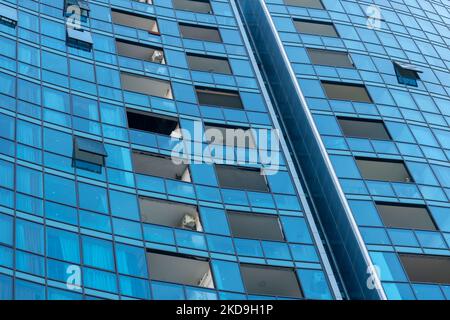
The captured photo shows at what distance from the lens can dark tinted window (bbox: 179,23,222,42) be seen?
161 feet

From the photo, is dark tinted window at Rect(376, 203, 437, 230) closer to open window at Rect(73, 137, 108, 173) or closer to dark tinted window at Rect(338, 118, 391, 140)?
dark tinted window at Rect(338, 118, 391, 140)

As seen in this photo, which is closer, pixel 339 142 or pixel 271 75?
pixel 339 142

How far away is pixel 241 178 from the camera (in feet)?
131

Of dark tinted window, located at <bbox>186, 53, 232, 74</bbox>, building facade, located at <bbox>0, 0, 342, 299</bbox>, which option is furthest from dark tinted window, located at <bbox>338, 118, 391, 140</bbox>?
dark tinted window, located at <bbox>186, 53, 232, 74</bbox>

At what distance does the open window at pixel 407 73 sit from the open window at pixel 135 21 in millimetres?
13825

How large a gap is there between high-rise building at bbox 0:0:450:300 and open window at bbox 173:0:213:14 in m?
0.12

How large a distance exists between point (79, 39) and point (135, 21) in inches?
223

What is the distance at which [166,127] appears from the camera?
41969mm

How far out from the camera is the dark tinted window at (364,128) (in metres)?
44.1

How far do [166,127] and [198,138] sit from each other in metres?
1.86

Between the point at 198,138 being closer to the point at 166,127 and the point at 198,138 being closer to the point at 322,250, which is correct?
the point at 166,127

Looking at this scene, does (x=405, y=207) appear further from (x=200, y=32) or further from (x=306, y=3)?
(x=306, y=3)

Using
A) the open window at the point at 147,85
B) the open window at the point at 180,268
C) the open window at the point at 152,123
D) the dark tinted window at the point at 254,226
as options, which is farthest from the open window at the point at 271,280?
the open window at the point at 147,85
